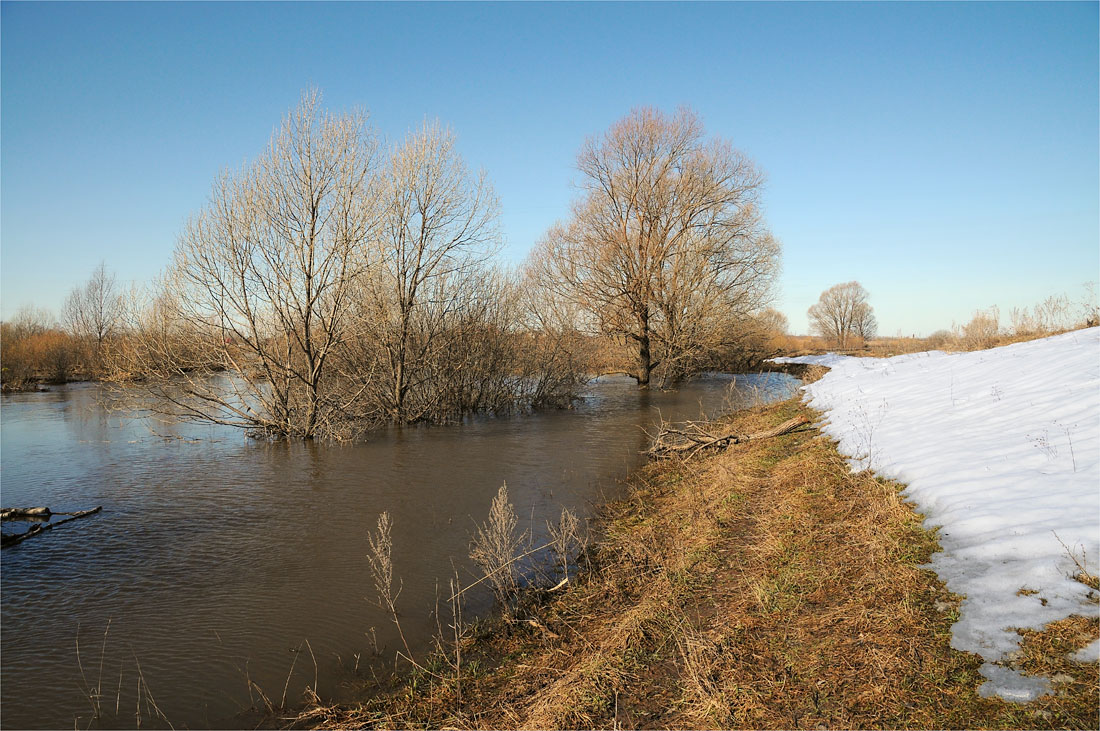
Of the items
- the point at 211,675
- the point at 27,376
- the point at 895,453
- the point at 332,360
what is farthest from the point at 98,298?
the point at 895,453

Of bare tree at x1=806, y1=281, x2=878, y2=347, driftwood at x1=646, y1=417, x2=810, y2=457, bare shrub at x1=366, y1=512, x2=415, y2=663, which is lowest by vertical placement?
bare shrub at x1=366, y1=512, x2=415, y2=663

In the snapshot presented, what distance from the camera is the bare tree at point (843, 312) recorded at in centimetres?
6181

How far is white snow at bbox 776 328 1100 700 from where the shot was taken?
3.52 meters

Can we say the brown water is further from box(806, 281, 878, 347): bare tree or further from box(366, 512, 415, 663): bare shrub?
box(806, 281, 878, 347): bare tree

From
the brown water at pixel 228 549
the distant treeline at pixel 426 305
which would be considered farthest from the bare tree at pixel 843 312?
the brown water at pixel 228 549

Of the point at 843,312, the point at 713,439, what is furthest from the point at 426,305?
the point at 843,312

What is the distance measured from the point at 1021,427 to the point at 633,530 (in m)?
4.47

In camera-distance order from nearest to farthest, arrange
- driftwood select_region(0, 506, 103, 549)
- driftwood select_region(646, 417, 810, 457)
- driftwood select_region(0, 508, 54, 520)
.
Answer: driftwood select_region(0, 506, 103, 549), driftwood select_region(0, 508, 54, 520), driftwood select_region(646, 417, 810, 457)

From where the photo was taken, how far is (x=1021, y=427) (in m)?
6.39

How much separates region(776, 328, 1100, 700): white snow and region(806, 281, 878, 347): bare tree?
56.1 m

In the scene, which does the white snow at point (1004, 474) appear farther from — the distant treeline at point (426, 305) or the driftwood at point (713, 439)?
the distant treeline at point (426, 305)

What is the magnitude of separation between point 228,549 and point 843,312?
65.5 meters

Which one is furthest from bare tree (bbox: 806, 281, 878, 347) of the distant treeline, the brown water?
the brown water

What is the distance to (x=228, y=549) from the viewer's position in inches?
295
